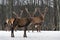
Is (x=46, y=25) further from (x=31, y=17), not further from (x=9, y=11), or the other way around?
(x=31, y=17)

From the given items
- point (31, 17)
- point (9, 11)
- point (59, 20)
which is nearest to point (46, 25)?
point (59, 20)

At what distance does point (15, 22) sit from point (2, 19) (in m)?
2.75

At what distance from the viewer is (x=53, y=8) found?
4.74m

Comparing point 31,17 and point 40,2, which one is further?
point 40,2

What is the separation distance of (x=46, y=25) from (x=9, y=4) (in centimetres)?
114

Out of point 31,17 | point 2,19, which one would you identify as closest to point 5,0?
point 2,19

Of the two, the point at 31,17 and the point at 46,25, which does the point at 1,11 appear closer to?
the point at 46,25

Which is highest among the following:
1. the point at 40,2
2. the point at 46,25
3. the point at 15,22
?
the point at 40,2

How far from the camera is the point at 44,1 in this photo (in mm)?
4738

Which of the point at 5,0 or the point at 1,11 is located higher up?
the point at 5,0

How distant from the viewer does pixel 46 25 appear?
4.65 metres

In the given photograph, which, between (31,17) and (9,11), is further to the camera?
(9,11)

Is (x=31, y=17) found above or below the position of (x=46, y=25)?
above

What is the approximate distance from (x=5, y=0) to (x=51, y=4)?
49.8 inches
